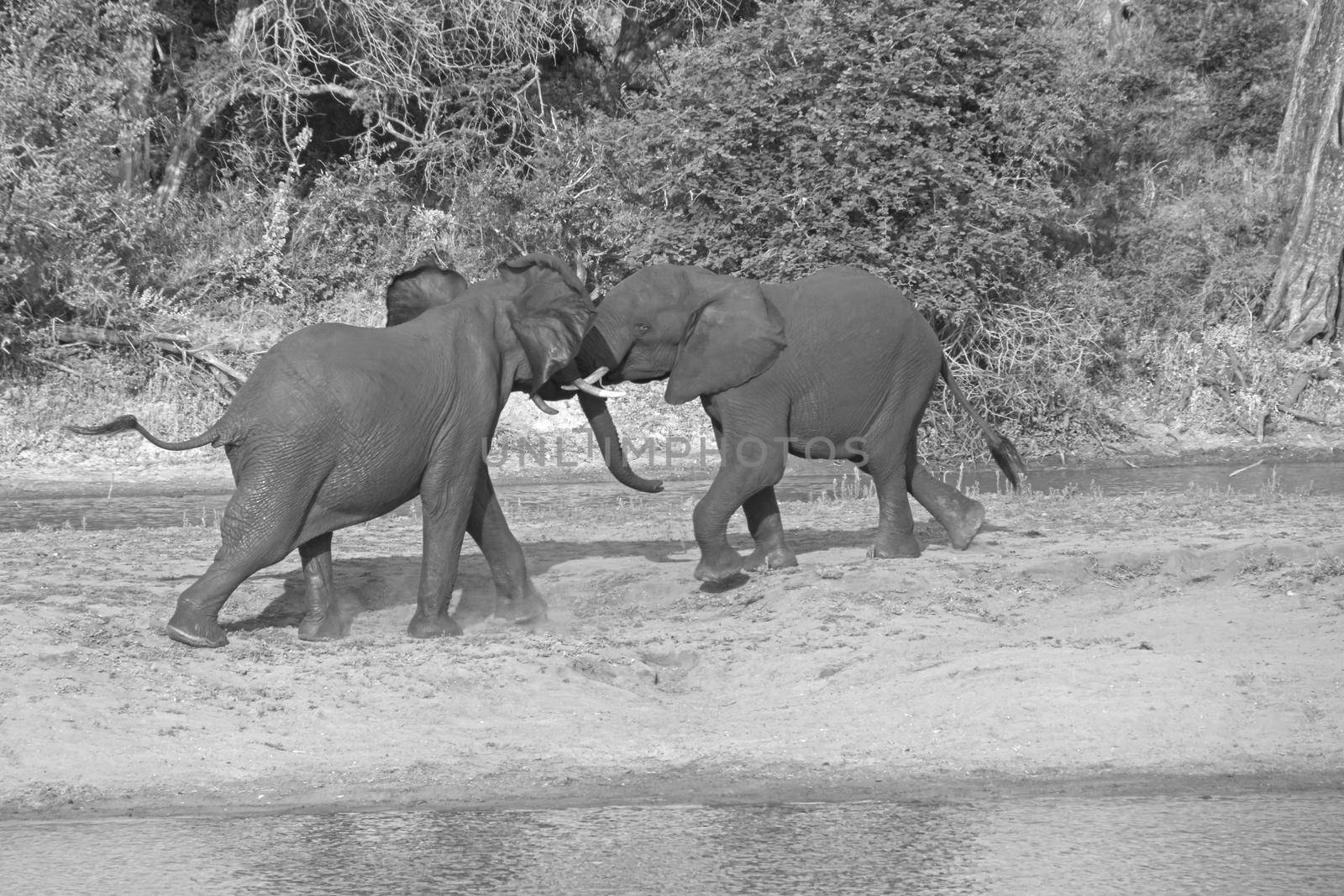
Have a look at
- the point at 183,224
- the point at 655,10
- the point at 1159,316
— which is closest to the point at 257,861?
the point at 183,224

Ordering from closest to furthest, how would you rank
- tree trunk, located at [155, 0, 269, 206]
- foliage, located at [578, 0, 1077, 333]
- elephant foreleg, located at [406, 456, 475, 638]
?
elephant foreleg, located at [406, 456, 475, 638]
foliage, located at [578, 0, 1077, 333]
tree trunk, located at [155, 0, 269, 206]

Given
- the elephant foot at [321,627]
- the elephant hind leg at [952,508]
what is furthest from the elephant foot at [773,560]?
the elephant foot at [321,627]

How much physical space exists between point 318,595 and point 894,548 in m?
3.60

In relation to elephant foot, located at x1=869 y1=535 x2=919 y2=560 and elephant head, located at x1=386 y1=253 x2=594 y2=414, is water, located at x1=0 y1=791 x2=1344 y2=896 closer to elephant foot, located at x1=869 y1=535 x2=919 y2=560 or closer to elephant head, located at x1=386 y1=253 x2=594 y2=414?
elephant head, located at x1=386 y1=253 x2=594 y2=414

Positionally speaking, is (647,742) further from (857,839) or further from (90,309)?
(90,309)

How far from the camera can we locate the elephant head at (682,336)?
948cm

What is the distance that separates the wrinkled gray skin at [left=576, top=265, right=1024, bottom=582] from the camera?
952cm

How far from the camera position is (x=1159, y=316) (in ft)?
70.9

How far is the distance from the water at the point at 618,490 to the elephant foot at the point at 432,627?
561 cm

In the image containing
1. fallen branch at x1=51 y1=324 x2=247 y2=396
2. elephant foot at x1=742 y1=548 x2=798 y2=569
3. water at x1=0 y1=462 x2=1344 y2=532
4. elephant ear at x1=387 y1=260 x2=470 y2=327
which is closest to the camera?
elephant ear at x1=387 y1=260 x2=470 y2=327

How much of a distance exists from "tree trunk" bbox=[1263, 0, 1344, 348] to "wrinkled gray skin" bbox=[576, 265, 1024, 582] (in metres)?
13.1

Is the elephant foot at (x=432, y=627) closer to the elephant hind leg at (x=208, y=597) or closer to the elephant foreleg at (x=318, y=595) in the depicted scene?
the elephant foreleg at (x=318, y=595)

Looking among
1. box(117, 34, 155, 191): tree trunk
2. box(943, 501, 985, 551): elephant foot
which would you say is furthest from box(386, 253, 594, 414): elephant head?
box(117, 34, 155, 191): tree trunk

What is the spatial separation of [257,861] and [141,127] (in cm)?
1573
